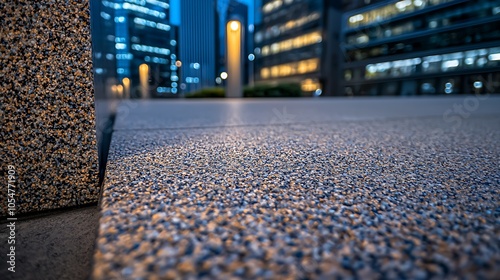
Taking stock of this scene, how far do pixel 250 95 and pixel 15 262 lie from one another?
15.6 meters

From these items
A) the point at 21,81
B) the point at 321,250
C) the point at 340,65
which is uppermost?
the point at 340,65

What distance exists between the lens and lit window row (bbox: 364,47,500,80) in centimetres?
2845

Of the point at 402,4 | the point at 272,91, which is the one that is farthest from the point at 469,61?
the point at 272,91

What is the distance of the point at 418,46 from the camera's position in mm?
35406

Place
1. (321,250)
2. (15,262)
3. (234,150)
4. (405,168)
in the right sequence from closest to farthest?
(321,250), (15,262), (405,168), (234,150)

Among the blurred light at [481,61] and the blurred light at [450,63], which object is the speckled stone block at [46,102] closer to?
the blurred light at [481,61]

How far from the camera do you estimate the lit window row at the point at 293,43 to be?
4847 centimetres

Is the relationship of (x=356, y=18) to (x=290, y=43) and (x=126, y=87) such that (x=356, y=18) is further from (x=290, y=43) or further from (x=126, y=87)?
(x=126, y=87)

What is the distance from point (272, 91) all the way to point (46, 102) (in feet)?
53.8

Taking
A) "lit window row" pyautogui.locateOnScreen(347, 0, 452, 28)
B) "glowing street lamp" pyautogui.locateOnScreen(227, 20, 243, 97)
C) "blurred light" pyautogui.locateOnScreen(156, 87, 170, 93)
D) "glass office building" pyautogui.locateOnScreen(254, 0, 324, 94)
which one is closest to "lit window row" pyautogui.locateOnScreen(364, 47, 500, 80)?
"lit window row" pyautogui.locateOnScreen(347, 0, 452, 28)

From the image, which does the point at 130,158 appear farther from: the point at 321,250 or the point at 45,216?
the point at 321,250

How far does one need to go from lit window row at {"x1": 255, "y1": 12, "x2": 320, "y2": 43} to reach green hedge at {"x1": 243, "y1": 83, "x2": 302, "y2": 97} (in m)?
35.8

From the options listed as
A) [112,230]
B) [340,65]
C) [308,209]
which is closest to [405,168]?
[308,209]

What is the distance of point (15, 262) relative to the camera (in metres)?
0.93
